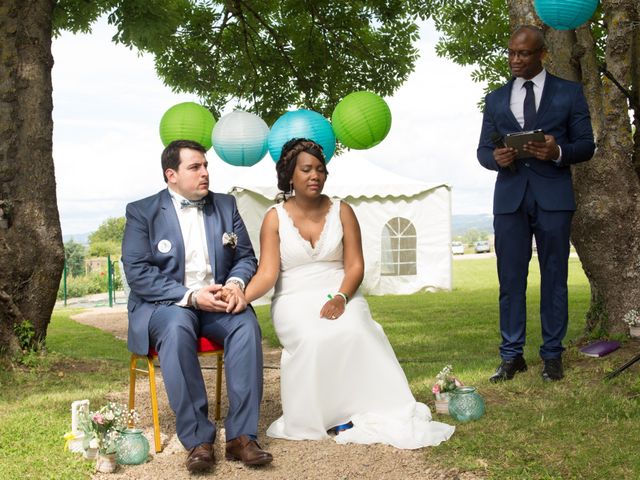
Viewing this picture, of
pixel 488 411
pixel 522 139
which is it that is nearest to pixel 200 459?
pixel 488 411

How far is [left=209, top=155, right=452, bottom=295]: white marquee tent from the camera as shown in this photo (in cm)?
1520

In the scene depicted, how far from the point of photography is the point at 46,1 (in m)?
7.44

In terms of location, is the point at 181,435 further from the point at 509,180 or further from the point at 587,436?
the point at 509,180

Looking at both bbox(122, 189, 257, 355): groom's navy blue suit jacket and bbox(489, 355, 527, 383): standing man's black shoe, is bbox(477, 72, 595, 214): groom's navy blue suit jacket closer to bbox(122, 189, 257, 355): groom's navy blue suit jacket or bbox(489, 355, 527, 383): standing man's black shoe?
bbox(489, 355, 527, 383): standing man's black shoe

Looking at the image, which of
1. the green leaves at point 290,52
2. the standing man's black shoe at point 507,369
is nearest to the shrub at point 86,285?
the green leaves at point 290,52

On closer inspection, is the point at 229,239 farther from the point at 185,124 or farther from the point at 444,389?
the point at 185,124

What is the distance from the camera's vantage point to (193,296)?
4355 mm

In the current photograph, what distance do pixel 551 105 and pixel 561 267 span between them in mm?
1058

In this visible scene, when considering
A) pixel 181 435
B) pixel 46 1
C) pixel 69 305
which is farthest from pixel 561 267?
pixel 69 305

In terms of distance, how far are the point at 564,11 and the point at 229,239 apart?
278 cm

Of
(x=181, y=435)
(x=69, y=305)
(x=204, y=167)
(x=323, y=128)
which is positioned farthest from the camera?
(x=69, y=305)

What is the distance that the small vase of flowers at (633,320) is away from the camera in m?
6.03

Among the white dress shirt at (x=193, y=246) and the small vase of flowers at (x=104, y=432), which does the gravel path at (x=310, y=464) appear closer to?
the small vase of flowers at (x=104, y=432)

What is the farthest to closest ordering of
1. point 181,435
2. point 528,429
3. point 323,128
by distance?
1. point 323,128
2. point 528,429
3. point 181,435
